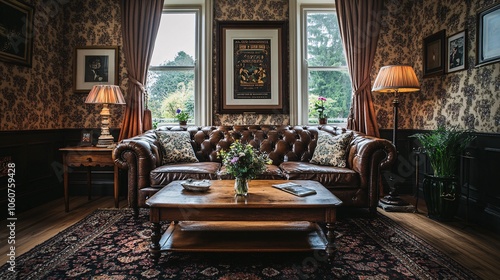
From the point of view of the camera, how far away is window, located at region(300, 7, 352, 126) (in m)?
4.35

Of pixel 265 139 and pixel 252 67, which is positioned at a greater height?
pixel 252 67

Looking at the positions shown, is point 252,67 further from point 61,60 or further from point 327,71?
point 61,60

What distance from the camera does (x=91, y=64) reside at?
4.16m

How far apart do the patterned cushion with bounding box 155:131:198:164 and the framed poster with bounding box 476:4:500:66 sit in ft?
10.2

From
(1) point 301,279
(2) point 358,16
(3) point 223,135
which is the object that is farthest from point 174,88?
(1) point 301,279

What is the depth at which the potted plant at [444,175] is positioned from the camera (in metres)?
2.93

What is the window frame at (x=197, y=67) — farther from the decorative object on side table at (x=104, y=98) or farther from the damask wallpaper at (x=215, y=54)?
the decorative object on side table at (x=104, y=98)

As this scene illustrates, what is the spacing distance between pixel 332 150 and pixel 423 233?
1169mm

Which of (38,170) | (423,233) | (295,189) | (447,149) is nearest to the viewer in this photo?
(295,189)

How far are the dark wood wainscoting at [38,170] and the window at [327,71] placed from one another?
2813mm

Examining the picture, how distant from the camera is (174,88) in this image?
14.3 ft

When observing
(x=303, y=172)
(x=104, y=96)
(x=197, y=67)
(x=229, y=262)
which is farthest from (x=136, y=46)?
(x=229, y=262)

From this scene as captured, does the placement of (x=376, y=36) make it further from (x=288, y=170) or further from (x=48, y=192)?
(x=48, y=192)

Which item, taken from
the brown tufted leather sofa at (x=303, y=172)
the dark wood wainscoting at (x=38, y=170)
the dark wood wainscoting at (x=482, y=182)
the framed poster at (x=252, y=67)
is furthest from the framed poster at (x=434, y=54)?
the dark wood wainscoting at (x=38, y=170)
